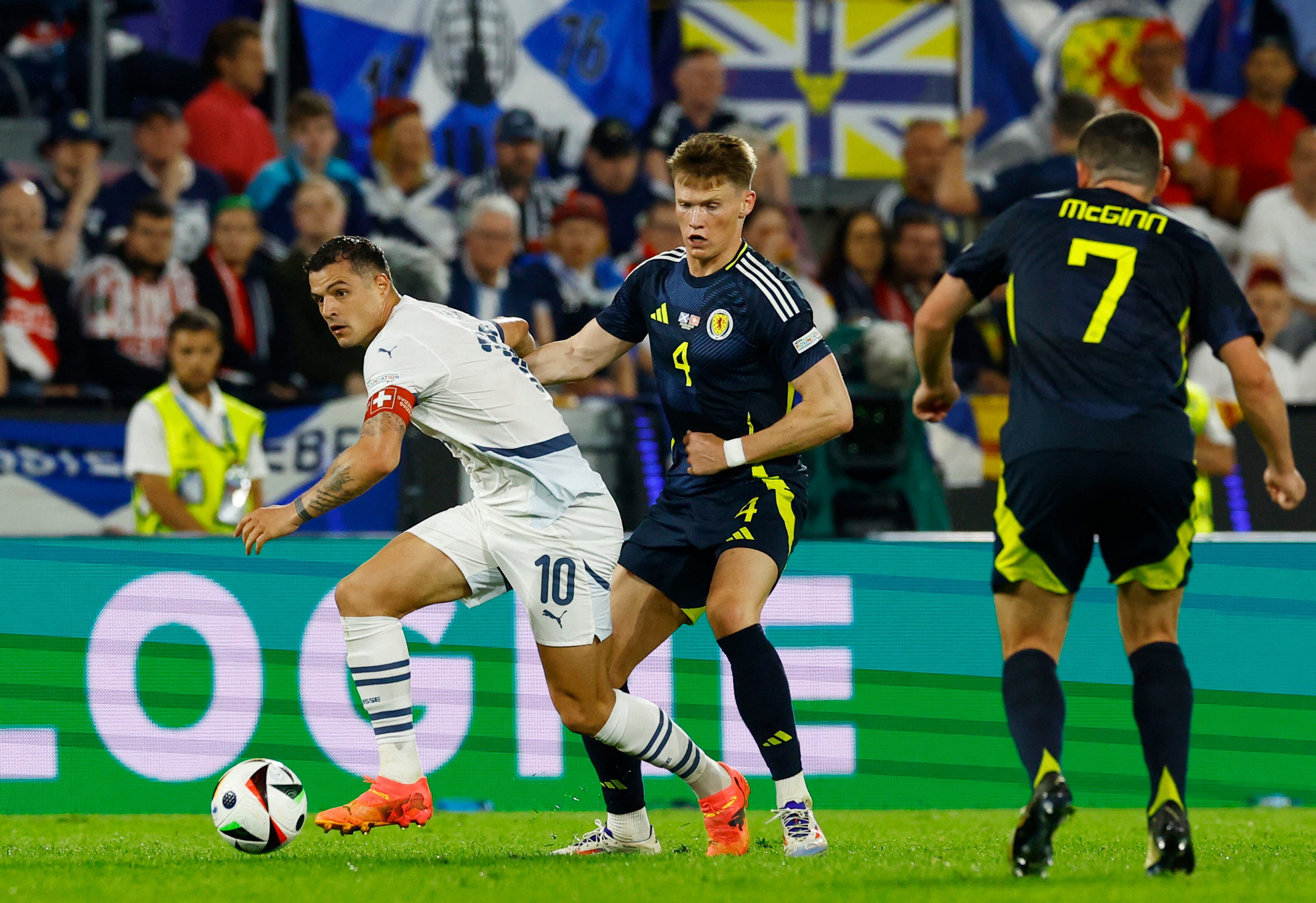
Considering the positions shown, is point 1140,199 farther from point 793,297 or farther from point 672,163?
point 672,163

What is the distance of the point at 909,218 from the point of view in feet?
35.9

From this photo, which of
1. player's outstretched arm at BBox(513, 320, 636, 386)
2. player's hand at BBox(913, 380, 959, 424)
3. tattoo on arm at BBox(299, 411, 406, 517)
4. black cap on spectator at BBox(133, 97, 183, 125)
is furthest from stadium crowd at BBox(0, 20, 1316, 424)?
tattoo on arm at BBox(299, 411, 406, 517)

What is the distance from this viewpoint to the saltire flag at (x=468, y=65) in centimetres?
1156

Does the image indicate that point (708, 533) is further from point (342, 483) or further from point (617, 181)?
point (617, 181)

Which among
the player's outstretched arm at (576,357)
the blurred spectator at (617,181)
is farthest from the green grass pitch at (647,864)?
the blurred spectator at (617,181)

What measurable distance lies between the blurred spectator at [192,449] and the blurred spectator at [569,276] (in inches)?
88.4

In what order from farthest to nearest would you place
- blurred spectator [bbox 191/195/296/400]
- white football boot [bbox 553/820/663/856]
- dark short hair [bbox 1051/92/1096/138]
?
dark short hair [bbox 1051/92/1096/138] < blurred spectator [bbox 191/195/296/400] < white football boot [bbox 553/820/663/856]

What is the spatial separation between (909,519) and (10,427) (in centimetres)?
476

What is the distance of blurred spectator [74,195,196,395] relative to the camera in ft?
31.2

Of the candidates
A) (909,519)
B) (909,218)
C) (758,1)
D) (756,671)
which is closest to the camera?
(756,671)

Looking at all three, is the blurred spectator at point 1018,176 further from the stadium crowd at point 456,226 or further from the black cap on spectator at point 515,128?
the black cap on spectator at point 515,128

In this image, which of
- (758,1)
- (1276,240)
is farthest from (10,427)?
(1276,240)

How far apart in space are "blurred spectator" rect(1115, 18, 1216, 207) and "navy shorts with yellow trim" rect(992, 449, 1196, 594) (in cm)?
839

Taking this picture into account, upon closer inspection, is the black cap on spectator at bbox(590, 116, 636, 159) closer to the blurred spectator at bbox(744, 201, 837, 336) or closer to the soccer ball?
the blurred spectator at bbox(744, 201, 837, 336)
